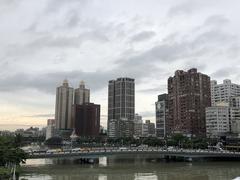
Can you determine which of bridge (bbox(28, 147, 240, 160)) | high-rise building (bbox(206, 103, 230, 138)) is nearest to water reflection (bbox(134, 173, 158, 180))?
bridge (bbox(28, 147, 240, 160))

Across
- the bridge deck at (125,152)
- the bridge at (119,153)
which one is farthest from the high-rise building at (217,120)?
the bridge deck at (125,152)

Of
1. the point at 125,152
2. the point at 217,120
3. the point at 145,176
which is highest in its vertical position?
the point at 217,120

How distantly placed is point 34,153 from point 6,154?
110 ft

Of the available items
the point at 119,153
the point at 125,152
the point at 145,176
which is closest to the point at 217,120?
the point at 125,152

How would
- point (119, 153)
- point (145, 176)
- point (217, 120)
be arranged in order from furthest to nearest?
point (217, 120), point (119, 153), point (145, 176)

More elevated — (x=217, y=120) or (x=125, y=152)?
(x=217, y=120)

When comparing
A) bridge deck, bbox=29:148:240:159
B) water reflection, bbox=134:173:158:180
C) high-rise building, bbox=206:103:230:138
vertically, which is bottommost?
water reflection, bbox=134:173:158:180

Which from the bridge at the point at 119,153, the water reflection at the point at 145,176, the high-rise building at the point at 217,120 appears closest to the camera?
the water reflection at the point at 145,176

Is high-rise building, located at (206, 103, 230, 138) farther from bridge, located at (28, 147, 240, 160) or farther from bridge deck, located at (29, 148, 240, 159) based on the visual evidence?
bridge deck, located at (29, 148, 240, 159)

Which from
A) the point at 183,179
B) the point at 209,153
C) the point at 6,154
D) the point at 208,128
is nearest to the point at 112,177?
the point at 183,179

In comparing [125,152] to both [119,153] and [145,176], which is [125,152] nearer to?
[119,153]

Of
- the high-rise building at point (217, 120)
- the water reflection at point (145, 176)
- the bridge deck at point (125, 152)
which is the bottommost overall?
the water reflection at point (145, 176)

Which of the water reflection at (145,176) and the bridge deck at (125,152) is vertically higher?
the bridge deck at (125,152)

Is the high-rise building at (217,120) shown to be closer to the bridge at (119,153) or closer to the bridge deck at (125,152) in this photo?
the bridge at (119,153)
